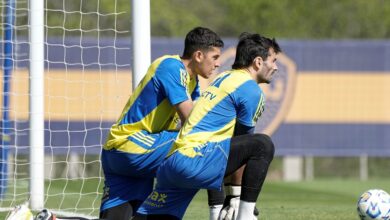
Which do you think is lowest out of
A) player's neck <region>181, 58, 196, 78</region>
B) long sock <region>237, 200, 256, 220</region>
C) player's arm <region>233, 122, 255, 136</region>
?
long sock <region>237, 200, 256, 220</region>

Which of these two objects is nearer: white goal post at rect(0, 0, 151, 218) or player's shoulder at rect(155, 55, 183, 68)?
player's shoulder at rect(155, 55, 183, 68)

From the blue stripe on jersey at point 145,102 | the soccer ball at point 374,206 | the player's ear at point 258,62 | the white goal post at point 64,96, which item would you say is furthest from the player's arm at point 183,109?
the white goal post at point 64,96

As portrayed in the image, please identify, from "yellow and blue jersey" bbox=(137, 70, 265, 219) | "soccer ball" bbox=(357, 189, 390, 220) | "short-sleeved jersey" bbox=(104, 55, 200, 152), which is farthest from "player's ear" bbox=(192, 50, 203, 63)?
"soccer ball" bbox=(357, 189, 390, 220)

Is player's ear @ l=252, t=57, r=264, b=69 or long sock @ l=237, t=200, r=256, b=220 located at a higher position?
player's ear @ l=252, t=57, r=264, b=69

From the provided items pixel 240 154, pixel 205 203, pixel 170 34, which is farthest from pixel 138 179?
pixel 170 34

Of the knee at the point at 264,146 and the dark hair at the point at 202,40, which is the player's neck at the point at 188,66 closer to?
the dark hair at the point at 202,40

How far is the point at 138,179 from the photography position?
25.9ft

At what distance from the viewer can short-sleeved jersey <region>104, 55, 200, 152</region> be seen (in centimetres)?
755

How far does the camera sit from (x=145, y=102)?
761 cm

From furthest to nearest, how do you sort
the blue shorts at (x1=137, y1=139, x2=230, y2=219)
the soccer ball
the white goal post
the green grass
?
the white goal post, the green grass, the soccer ball, the blue shorts at (x1=137, y1=139, x2=230, y2=219)

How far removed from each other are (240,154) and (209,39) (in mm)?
958

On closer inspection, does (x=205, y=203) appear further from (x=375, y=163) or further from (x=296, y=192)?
(x=375, y=163)

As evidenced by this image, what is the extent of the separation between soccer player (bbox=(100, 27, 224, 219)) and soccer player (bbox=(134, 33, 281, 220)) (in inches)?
13.7

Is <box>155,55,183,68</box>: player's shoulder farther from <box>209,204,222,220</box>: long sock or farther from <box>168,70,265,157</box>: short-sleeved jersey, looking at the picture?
<box>209,204,222,220</box>: long sock
